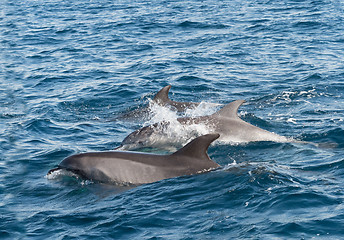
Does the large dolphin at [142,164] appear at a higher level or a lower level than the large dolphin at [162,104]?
higher

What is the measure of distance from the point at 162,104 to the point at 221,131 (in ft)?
12.1

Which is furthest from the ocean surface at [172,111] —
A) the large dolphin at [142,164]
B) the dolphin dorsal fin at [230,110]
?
the dolphin dorsal fin at [230,110]

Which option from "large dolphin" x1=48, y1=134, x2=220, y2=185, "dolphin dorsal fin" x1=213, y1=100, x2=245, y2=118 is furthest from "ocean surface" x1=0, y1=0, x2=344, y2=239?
"dolphin dorsal fin" x1=213, y1=100, x2=245, y2=118

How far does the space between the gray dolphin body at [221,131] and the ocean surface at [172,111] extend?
0.30 m

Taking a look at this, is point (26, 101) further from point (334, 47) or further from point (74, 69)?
point (334, 47)

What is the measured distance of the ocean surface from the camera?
9227 millimetres

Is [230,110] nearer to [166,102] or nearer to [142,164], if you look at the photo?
[166,102]

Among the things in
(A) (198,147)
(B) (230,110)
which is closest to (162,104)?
(B) (230,110)

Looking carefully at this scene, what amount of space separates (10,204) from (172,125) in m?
5.21

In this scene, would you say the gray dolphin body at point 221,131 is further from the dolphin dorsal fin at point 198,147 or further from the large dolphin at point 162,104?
the dolphin dorsal fin at point 198,147

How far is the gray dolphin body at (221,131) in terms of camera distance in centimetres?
1365

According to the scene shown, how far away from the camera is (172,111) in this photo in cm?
1681

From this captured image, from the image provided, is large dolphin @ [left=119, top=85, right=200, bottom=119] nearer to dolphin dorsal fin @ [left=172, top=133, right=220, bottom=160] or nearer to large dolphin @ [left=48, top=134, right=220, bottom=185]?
large dolphin @ [left=48, top=134, right=220, bottom=185]

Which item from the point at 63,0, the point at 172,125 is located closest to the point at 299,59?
the point at 172,125
